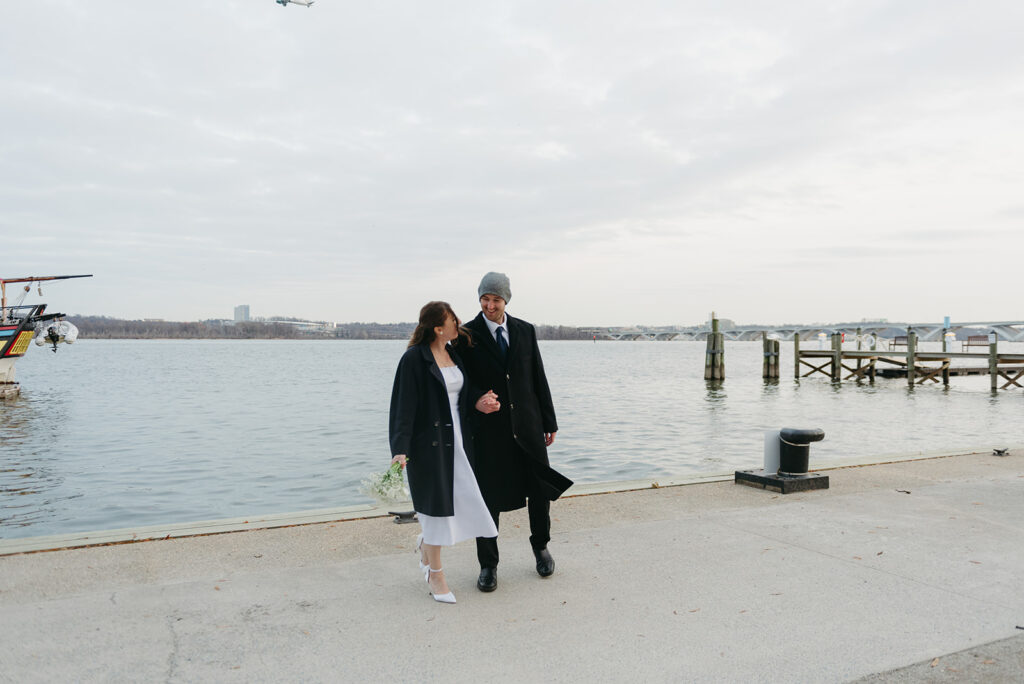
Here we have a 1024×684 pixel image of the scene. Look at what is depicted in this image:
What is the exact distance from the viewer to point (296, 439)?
22219mm

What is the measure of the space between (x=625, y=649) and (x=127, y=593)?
9.88ft

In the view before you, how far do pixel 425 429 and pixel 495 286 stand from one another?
3.46 feet

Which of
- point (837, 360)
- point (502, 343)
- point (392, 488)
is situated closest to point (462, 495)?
point (502, 343)

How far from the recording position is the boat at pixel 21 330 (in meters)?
45.3

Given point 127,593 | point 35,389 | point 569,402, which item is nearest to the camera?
point 127,593

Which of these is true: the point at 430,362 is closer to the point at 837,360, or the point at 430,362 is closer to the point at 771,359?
the point at 837,360

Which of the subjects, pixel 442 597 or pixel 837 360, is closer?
pixel 442 597

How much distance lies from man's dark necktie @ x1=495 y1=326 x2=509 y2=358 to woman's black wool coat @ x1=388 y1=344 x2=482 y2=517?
1.79 feet

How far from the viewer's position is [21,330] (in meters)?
46.9

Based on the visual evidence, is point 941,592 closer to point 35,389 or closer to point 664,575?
point 664,575

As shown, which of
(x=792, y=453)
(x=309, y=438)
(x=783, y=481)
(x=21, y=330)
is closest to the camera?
(x=783, y=481)

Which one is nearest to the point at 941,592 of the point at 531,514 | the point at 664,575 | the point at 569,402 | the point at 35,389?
the point at 664,575

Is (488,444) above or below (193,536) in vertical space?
above

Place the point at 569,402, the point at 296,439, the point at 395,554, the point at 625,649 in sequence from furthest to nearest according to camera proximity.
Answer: the point at 569,402 → the point at 296,439 → the point at 395,554 → the point at 625,649
